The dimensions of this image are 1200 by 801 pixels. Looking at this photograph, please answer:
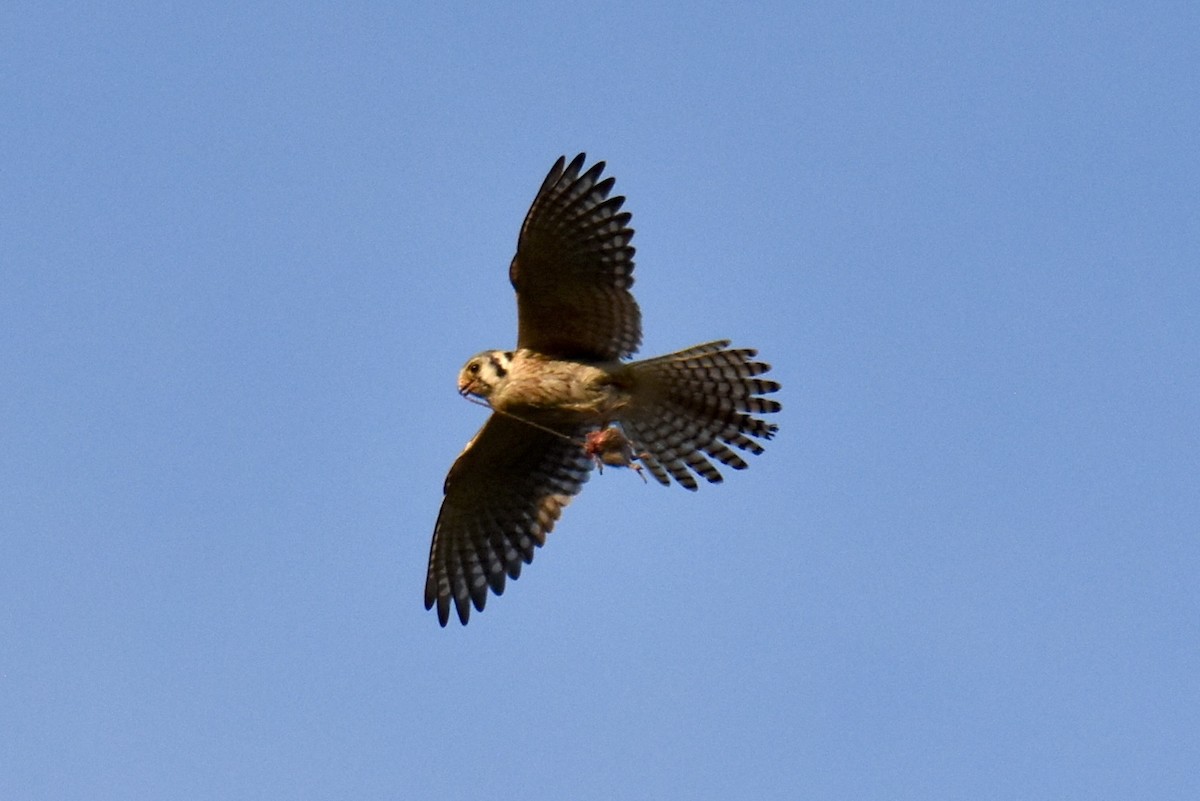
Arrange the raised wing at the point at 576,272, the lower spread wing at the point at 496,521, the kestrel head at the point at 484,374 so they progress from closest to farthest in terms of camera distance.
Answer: the raised wing at the point at 576,272 → the kestrel head at the point at 484,374 → the lower spread wing at the point at 496,521

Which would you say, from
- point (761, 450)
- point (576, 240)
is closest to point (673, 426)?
point (761, 450)

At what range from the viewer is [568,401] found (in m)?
13.2

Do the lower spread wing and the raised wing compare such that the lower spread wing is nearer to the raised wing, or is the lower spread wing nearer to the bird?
the bird

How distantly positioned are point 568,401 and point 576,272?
0.92 meters

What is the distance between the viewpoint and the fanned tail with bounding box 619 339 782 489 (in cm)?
1316

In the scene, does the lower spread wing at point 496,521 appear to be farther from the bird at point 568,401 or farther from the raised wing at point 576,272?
the raised wing at point 576,272

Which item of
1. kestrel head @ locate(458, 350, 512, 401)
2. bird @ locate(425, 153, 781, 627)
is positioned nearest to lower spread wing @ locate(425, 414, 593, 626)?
bird @ locate(425, 153, 781, 627)

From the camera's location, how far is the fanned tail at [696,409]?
1316 centimetres

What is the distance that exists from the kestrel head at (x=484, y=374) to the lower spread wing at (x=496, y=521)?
102 centimetres

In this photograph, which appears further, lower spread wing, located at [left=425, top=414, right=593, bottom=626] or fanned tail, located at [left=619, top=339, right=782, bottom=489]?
lower spread wing, located at [left=425, top=414, right=593, bottom=626]

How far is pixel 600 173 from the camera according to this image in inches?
498

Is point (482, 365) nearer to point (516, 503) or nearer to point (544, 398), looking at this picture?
point (544, 398)

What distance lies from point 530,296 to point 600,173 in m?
0.93

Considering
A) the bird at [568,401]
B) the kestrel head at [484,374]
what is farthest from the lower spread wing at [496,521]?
the kestrel head at [484,374]
